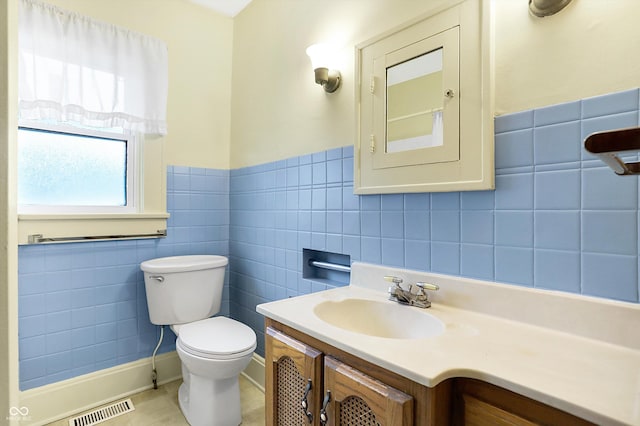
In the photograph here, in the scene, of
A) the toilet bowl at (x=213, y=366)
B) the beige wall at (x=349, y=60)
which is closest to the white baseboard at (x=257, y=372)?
the toilet bowl at (x=213, y=366)

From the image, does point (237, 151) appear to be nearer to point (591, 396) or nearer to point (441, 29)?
point (441, 29)

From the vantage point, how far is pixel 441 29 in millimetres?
1134

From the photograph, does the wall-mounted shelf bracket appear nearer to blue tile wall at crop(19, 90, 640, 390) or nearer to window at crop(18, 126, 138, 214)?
blue tile wall at crop(19, 90, 640, 390)

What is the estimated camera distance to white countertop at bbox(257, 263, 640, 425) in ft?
1.93

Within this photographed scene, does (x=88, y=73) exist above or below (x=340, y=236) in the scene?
above

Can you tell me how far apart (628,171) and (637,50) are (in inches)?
15.7

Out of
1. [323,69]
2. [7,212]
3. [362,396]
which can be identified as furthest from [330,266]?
[7,212]

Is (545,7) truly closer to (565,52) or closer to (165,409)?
(565,52)

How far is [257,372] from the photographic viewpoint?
2020mm

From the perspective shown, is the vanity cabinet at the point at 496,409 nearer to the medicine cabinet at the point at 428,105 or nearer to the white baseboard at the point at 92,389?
the medicine cabinet at the point at 428,105

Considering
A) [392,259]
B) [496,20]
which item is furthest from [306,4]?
[392,259]

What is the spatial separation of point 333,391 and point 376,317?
38 centimetres

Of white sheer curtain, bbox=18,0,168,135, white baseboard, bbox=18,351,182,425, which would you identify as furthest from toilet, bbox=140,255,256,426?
white sheer curtain, bbox=18,0,168,135

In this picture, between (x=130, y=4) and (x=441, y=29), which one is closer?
(x=441, y=29)
